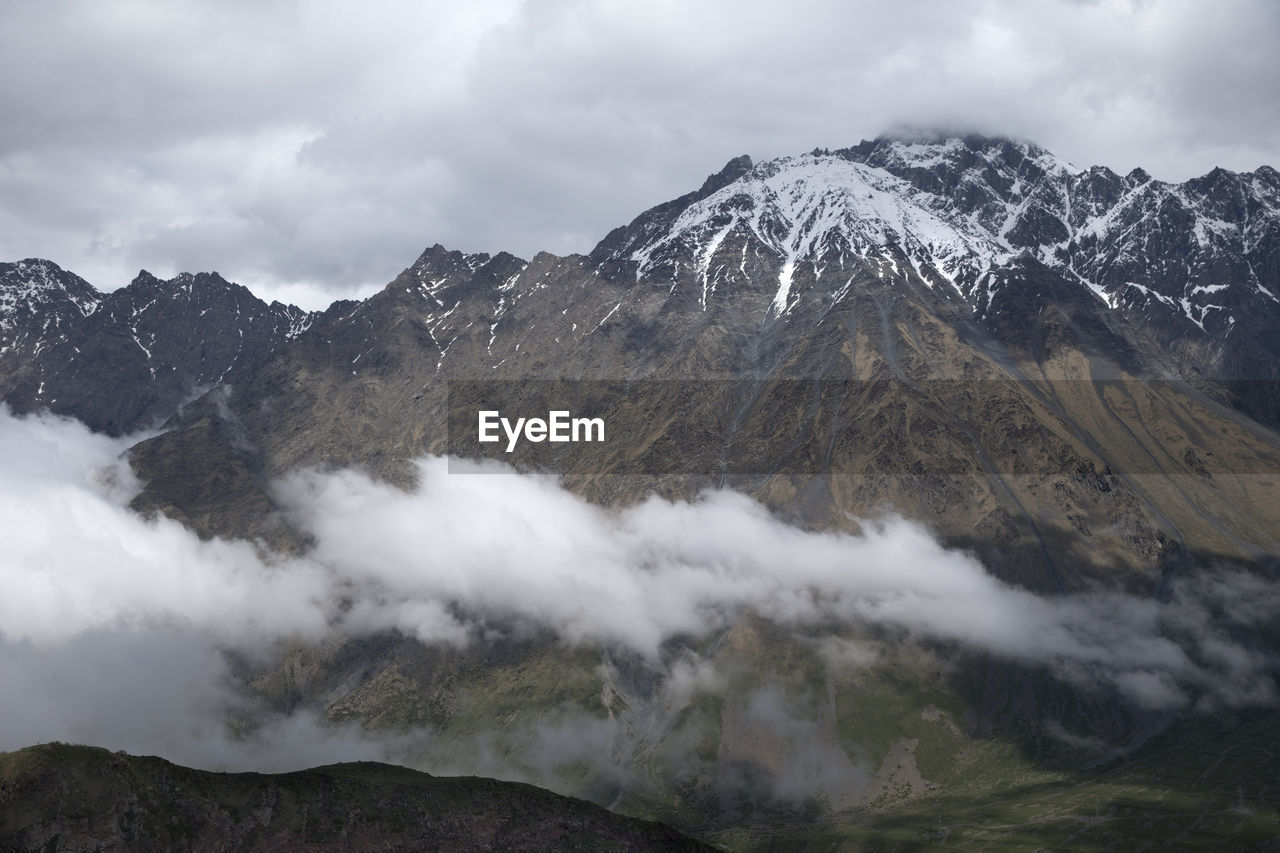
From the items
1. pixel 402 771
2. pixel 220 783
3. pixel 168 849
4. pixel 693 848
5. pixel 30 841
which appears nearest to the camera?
pixel 30 841

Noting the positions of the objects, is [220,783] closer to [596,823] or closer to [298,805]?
[298,805]

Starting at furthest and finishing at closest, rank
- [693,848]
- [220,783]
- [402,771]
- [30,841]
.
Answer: [402,771], [693,848], [220,783], [30,841]

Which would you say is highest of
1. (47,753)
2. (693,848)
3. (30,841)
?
(47,753)

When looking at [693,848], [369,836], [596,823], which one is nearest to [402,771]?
[369,836]

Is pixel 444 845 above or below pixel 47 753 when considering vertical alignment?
below

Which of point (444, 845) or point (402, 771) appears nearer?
point (444, 845)

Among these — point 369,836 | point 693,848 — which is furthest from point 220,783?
point 693,848
